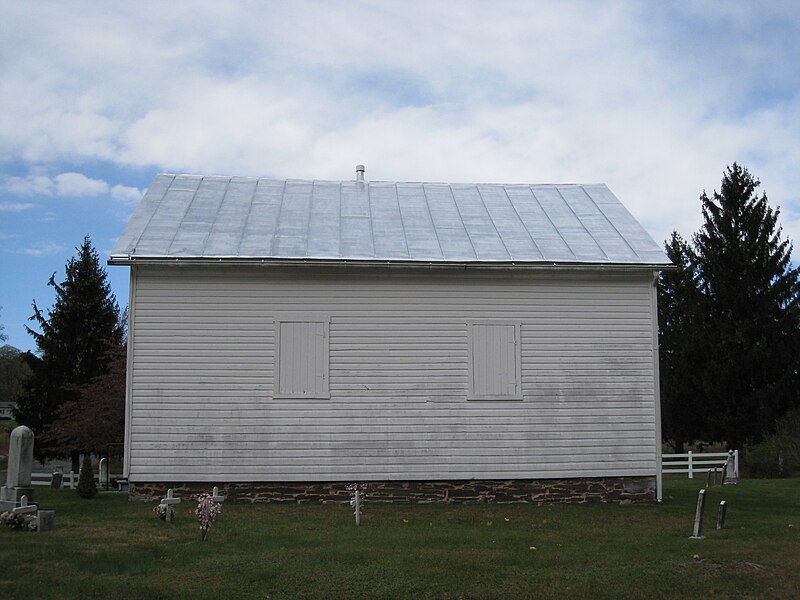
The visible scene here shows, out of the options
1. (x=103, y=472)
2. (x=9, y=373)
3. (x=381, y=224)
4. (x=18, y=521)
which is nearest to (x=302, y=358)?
(x=381, y=224)

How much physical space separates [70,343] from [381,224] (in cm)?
1850

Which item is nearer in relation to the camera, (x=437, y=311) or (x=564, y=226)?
(x=437, y=311)

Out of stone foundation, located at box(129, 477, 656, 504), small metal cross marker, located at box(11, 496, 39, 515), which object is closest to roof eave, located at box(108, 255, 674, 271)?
stone foundation, located at box(129, 477, 656, 504)

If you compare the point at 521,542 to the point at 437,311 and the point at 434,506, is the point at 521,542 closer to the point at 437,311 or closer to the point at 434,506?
the point at 434,506

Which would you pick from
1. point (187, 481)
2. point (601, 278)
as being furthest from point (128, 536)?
point (601, 278)

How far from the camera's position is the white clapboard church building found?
16672 millimetres

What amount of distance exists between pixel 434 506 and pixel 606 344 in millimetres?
4744

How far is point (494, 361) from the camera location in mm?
17188

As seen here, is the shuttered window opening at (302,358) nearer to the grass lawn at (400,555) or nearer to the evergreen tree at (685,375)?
the grass lawn at (400,555)

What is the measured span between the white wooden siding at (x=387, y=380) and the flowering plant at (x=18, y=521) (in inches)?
159

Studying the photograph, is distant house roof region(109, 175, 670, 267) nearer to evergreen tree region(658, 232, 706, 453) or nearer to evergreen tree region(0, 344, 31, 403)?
evergreen tree region(658, 232, 706, 453)

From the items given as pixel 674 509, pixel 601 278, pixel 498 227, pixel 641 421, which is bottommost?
pixel 674 509

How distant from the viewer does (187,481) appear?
1658cm

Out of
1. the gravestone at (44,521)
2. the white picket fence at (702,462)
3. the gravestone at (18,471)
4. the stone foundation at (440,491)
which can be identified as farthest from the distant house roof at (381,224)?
the white picket fence at (702,462)
